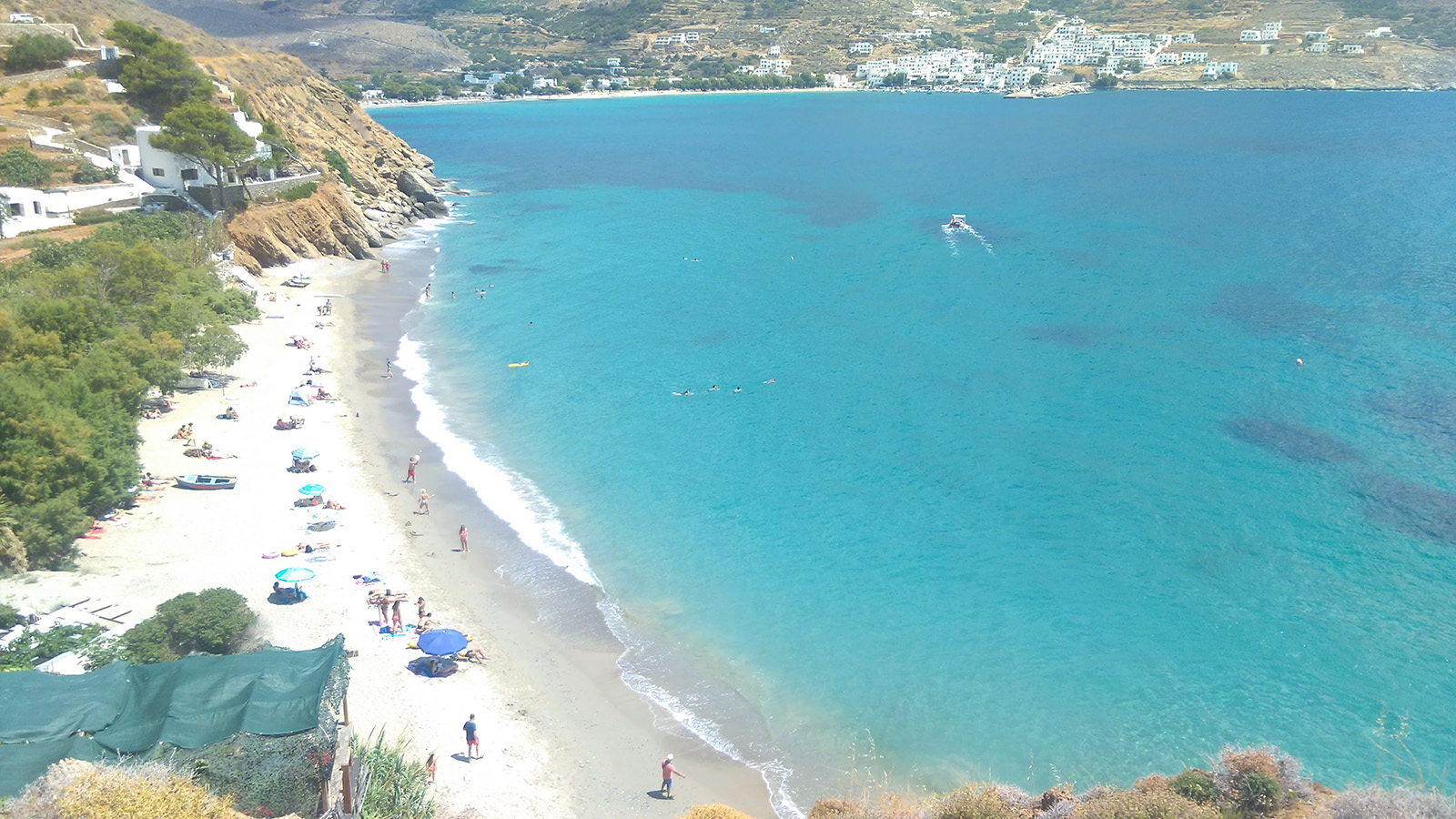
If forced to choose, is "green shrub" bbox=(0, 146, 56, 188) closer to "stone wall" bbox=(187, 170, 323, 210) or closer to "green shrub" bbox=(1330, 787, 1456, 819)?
"stone wall" bbox=(187, 170, 323, 210)

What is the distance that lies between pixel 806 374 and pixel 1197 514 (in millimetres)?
20236

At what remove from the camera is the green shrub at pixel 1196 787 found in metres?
15.5

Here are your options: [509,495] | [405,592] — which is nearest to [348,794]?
[405,592]

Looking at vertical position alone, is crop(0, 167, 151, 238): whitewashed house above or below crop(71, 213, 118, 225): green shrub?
above

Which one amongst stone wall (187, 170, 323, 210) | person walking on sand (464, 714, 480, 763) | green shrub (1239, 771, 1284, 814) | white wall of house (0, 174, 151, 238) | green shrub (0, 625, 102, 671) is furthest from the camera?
stone wall (187, 170, 323, 210)

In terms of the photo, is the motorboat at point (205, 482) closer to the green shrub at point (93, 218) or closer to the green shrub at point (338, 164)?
the green shrub at point (93, 218)

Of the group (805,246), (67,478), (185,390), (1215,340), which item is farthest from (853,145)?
(67,478)

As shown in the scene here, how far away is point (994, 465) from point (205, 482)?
1147 inches

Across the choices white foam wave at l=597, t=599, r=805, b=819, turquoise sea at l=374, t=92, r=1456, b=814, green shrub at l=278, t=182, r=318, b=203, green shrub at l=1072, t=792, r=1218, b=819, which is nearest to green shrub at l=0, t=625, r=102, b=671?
white foam wave at l=597, t=599, r=805, b=819

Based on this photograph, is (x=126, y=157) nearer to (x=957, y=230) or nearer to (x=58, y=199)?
(x=58, y=199)

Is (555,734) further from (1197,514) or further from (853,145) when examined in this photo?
(853,145)

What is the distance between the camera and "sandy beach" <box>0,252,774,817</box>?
22.0 metres

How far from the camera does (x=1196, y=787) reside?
1567 cm

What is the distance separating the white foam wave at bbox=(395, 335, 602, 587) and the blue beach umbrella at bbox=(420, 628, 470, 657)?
226 inches
